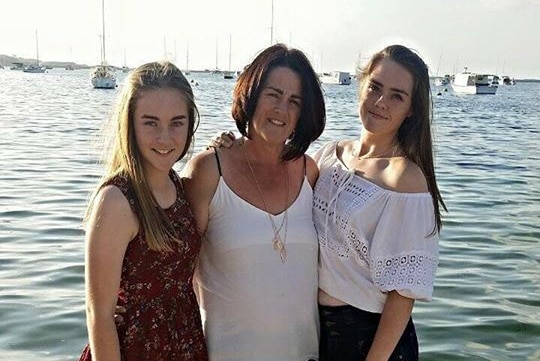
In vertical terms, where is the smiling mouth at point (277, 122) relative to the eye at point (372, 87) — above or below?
below

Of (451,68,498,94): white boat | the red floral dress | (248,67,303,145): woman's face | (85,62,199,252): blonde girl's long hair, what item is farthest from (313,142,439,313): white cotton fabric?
(451,68,498,94): white boat

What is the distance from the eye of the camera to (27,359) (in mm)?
6180

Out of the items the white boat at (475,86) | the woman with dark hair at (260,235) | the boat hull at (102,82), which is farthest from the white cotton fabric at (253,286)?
the white boat at (475,86)

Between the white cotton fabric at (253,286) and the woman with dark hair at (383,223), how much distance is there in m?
0.12

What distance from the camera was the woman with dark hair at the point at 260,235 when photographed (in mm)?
3428

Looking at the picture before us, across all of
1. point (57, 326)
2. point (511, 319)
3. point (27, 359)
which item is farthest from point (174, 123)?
point (511, 319)

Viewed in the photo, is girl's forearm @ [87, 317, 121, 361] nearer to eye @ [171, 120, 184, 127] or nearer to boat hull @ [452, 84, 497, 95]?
eye @ [171, 120, 184, 127]

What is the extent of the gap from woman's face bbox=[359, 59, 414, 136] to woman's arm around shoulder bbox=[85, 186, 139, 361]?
1.28 m

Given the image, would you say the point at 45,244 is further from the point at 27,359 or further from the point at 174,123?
the point at 174,123

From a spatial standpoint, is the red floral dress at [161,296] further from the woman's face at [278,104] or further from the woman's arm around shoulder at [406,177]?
the woman's arm around shoulder at [406,177]

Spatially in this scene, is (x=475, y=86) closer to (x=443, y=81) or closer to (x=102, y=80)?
(x=443, y=81)

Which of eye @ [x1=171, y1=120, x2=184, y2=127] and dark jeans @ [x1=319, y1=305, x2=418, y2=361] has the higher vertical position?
eye @ [x1=171, y1=120, x2=184, y2=127]

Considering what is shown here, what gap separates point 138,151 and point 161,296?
0.62 meters

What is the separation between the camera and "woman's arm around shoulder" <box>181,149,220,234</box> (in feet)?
11.3
